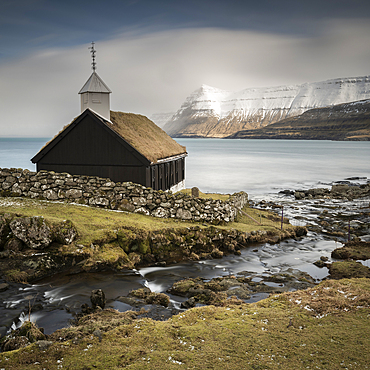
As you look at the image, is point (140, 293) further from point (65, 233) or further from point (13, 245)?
A: point (13, 245)

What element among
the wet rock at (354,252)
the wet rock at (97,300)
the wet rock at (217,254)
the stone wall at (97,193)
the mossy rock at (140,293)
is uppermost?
the stone wall at (97,193)

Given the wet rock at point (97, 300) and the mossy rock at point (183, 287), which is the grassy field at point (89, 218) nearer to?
the wet rock at point (97, 300)

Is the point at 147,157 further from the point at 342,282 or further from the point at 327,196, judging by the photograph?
the point at 327,196

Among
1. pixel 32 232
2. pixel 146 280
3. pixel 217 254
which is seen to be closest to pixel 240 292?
pixel 146 280

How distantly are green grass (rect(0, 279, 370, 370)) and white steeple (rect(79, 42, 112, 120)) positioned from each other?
17.7 metres

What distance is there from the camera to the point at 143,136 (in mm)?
26828

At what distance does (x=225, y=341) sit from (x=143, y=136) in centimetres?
2106

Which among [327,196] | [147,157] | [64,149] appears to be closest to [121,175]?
[147,157]

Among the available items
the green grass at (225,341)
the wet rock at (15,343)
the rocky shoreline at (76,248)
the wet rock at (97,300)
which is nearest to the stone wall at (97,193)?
the rocky shoreline at (76,248)

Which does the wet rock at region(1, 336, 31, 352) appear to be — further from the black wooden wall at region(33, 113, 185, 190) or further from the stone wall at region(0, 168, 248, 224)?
the black wooden wall at region(33, 113, 185, 190)

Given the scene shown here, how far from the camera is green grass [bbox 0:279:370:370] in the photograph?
694 centimetres

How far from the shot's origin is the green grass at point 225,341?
6941 mm

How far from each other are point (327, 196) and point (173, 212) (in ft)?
106

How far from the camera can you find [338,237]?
24.0 meters
